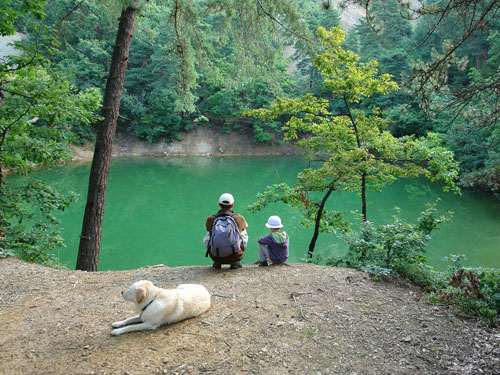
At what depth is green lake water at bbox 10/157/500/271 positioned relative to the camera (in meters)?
9.12

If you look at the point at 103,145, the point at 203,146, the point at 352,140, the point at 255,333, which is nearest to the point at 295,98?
the point at 352,140

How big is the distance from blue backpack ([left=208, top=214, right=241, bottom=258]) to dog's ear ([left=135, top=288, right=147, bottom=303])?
1493 millimetres

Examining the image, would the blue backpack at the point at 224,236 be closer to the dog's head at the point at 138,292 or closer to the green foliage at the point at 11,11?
the dog's head at the point at 138,292

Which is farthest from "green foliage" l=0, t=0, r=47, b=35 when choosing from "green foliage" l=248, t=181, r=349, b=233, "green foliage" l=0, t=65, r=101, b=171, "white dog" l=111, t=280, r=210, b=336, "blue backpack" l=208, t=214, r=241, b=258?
"green foliage" l=248, t=181, r=349, b=233

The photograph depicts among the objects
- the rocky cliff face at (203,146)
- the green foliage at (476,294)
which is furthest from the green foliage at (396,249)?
the rocky cliff face at (203,146)

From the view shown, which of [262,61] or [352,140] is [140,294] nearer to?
[262,61]

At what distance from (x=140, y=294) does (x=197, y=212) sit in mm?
11369

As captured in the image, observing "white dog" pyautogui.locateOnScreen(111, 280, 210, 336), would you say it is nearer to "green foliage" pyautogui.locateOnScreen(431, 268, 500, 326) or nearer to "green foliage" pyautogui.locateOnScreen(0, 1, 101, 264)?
"green foliage" pyautogui.locateOnScreen(431, 268, 500, 326)

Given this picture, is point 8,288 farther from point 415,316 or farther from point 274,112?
Result: point 274,112

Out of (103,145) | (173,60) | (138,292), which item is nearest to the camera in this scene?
(138,292)

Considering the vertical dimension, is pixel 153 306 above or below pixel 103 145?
below

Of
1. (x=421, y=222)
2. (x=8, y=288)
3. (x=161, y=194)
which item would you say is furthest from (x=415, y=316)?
(x=161, y=194)

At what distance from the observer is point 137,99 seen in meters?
27.2

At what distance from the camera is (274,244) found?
4168 millimetres
